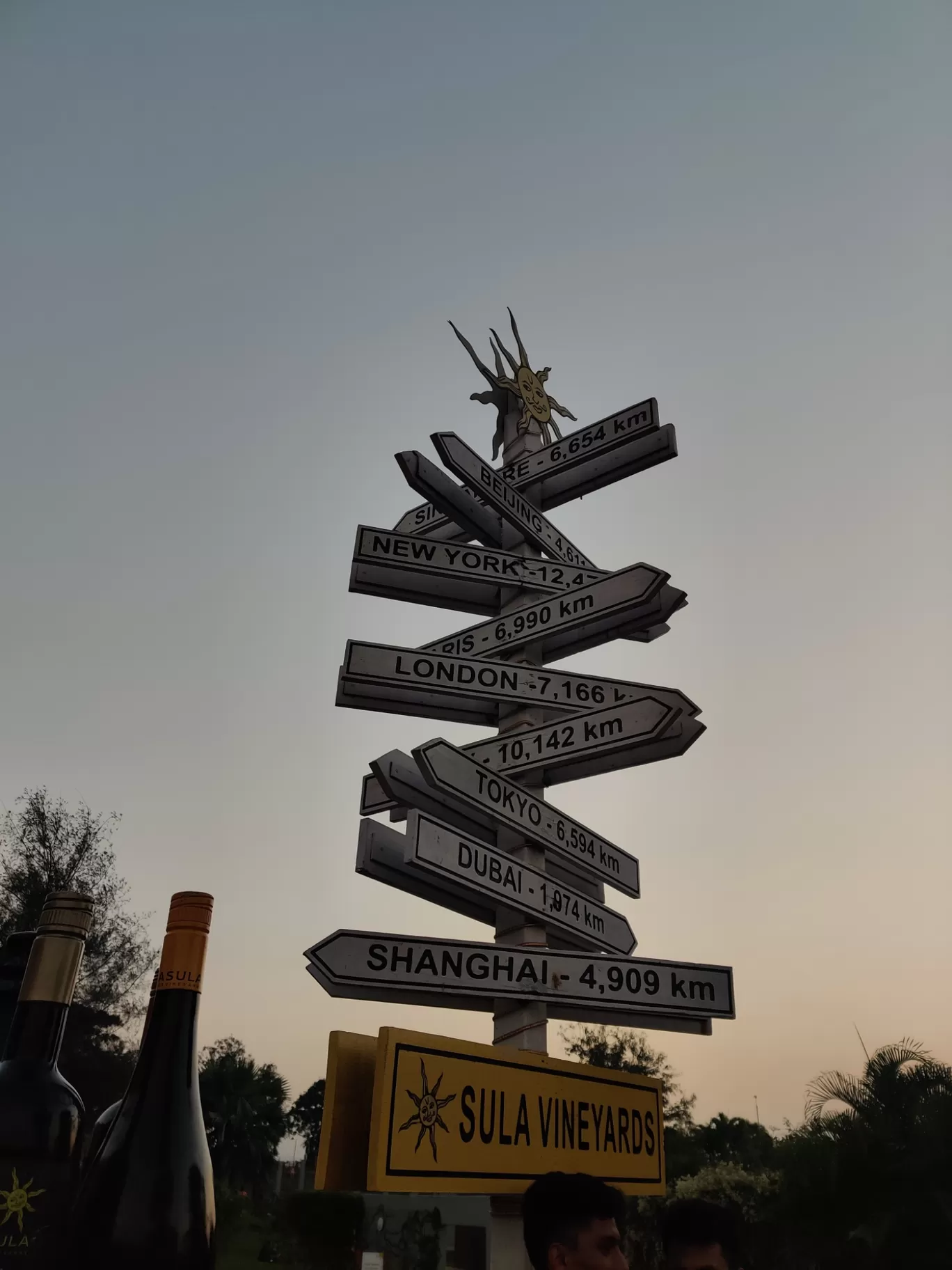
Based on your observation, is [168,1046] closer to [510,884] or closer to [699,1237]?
[510,884]

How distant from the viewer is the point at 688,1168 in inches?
1282

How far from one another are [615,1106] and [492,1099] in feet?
2.62

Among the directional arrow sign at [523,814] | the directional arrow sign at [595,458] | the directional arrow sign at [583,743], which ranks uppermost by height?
the directional arrow sign at [595,458]

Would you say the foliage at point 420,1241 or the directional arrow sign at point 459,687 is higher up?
the directional arrow sign at point 459,687

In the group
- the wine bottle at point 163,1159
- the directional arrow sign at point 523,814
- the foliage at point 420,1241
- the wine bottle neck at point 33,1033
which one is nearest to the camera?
the wine bottle at point 163,1159

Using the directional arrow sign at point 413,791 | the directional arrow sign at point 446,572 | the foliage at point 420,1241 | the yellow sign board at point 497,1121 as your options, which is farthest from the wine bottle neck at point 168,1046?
the foliage at point 420,1241

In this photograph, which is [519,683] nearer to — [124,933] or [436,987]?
[436,987]

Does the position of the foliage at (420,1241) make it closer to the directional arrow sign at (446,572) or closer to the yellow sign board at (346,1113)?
the directional arrow sign at (446,572)

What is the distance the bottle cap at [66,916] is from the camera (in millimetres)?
1318

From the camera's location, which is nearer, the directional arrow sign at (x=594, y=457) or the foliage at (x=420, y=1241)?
the directional arrow sign at (x=594, y=457)

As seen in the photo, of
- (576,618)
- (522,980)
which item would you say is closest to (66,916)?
(522,980)

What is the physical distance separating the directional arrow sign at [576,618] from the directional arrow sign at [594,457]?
119 centimetres

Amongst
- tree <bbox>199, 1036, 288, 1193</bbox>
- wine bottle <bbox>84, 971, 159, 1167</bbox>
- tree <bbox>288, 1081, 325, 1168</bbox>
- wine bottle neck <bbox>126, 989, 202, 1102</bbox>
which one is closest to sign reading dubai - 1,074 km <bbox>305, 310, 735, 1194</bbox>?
wine bottle <bbox>84, 971, 159, 1167</bbox>

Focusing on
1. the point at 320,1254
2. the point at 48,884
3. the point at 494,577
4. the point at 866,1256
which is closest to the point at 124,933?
the point at 48,884
